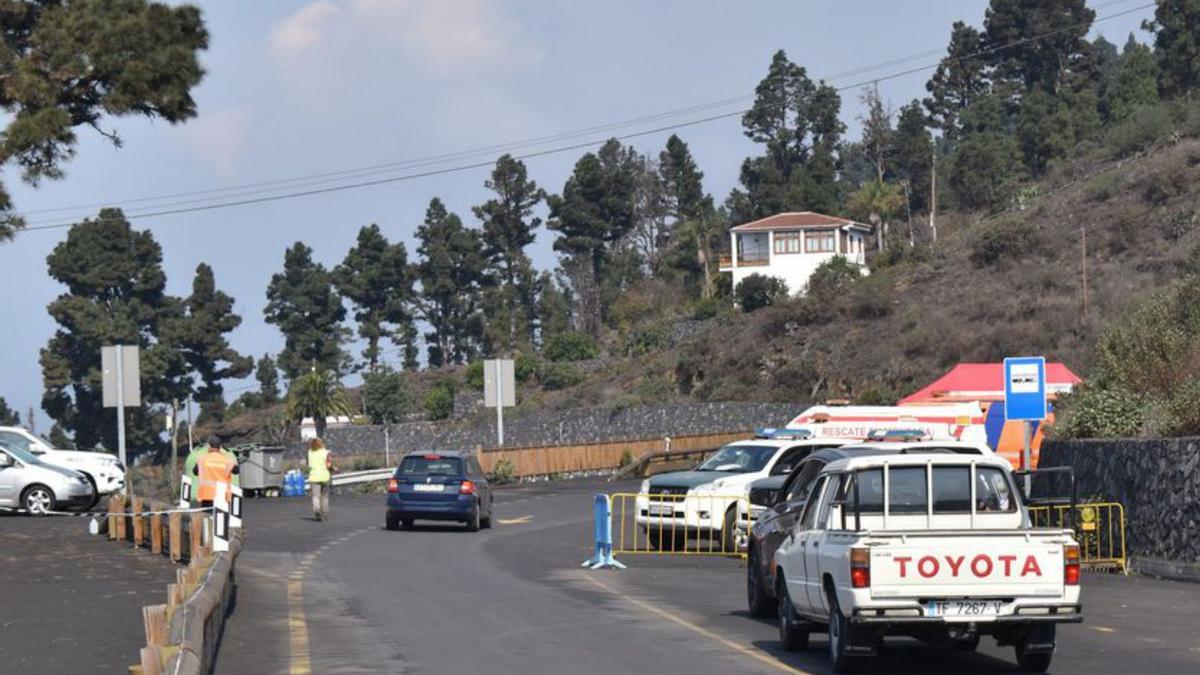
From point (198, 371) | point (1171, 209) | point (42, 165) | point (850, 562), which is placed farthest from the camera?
point (198, 371)

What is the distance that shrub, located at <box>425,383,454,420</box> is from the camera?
102 m

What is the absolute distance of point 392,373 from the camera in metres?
111

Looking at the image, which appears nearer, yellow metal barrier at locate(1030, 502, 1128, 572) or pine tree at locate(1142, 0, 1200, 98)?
yellow metal barrier at locate(1030, 502, 1128, 572)

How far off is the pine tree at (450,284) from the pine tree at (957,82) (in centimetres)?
4282

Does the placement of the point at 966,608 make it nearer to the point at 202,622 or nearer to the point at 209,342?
the point at 202,622

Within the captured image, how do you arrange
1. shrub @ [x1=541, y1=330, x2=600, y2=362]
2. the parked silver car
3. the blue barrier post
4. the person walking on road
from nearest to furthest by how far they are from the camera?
the blue barrier post
the parked silver car
the person walking on road
shrub @ [x1=541, y1=330, x2=600, y2=362]

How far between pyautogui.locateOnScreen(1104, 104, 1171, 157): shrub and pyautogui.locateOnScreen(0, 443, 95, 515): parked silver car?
8149 cm

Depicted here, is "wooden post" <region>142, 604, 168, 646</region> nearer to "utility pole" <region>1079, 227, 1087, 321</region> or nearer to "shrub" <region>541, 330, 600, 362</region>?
"utility pole" <region>1079, 227, 1087, 321</region>

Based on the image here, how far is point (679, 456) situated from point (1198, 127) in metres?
51.7

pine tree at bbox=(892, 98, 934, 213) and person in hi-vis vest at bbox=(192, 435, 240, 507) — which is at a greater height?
pine tree at bbox=(892, 98, 934, 213)

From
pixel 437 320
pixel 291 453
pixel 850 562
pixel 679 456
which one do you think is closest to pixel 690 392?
pixel 291 453

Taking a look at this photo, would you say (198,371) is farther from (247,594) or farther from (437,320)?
(247,594)

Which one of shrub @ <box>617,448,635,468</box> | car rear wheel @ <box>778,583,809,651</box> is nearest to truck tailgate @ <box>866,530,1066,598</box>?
car rear wheel @ <box>778,583,809,651</box>

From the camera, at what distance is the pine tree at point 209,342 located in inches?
4077
